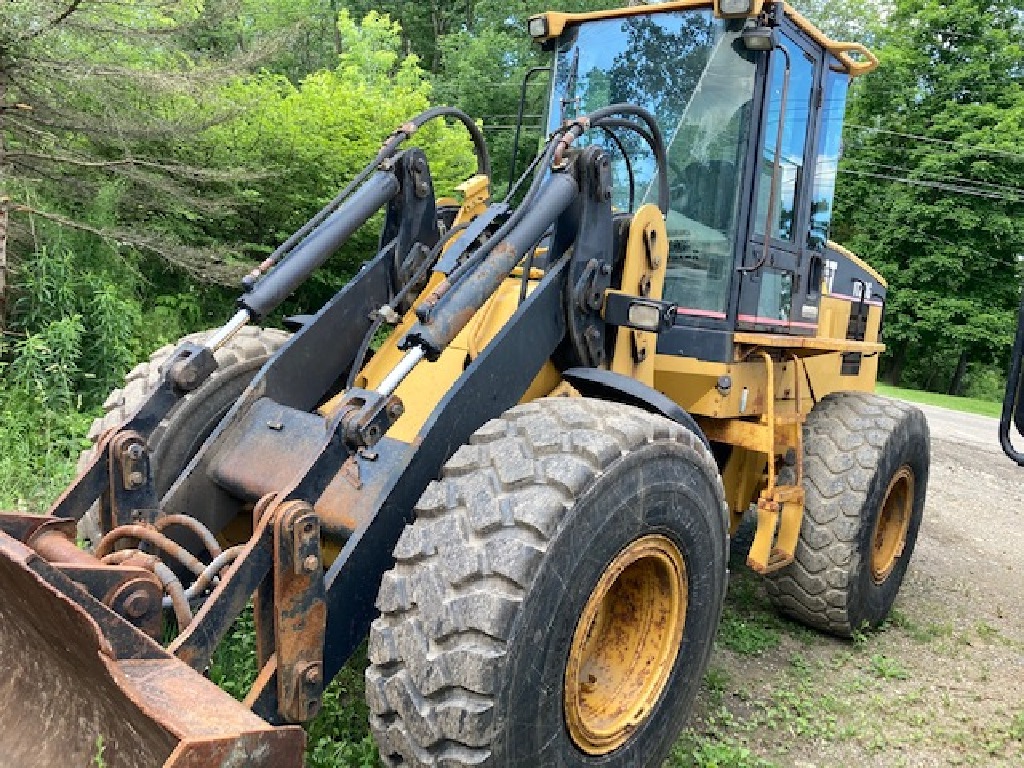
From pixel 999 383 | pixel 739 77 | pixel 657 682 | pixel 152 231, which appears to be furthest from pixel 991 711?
pixel 999 383

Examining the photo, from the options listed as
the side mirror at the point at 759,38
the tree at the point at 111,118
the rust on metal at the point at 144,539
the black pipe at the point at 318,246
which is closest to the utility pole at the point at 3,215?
the tree at the point at 111,118

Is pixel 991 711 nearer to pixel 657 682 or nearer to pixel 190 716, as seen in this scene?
pixel 657 682

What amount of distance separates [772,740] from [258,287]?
2.82 metres

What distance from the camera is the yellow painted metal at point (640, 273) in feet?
11.2

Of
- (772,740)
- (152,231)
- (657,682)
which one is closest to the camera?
(657,682)

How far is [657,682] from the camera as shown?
2.87m

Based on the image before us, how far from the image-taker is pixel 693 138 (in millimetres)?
4031

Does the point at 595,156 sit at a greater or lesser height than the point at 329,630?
greater

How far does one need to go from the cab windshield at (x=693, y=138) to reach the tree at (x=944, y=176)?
23.2m

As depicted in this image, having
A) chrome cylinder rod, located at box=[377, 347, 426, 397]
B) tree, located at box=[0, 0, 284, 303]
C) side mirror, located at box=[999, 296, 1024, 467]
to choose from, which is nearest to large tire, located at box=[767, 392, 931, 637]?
side mirror, located at box=[999, 296, 1024, 467]

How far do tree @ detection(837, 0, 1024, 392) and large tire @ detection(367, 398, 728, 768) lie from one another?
2452cm

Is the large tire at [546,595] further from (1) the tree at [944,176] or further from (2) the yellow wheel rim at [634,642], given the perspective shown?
(1) the tree at [944,176]

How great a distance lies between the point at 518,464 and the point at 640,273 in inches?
52.2

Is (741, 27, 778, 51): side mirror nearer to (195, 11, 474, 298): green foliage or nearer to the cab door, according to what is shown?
the cab door
